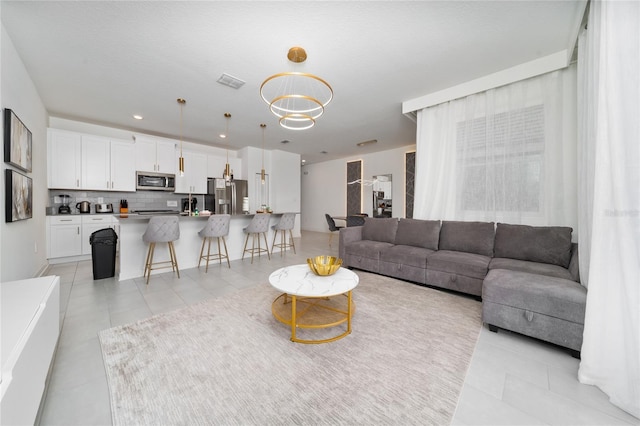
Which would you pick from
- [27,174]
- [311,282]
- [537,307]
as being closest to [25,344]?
[311,282]

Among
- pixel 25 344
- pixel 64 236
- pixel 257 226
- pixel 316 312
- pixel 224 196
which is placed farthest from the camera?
pixel 224 196

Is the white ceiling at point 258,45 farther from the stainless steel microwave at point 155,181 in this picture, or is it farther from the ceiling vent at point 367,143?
the ceiling vent at point 367,143

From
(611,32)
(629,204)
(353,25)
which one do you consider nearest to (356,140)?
(353,25)

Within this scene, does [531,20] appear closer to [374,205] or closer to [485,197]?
[485,197]

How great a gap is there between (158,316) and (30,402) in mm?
1392

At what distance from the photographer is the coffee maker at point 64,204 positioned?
4.44 meters

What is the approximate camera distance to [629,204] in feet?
4.63

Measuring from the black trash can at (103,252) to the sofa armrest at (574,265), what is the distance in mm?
5521

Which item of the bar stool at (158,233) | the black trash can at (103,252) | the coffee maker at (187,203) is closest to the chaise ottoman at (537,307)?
the bar stool at (158,233)

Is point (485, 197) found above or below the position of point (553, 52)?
below

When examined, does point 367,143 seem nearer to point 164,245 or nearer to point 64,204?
point 164,245

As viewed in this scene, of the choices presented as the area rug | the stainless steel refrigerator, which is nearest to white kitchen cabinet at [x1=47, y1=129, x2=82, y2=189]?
the stainless steel refrigerator

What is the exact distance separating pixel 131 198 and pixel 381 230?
5.58 metres

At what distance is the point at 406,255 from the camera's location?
10.9ft
